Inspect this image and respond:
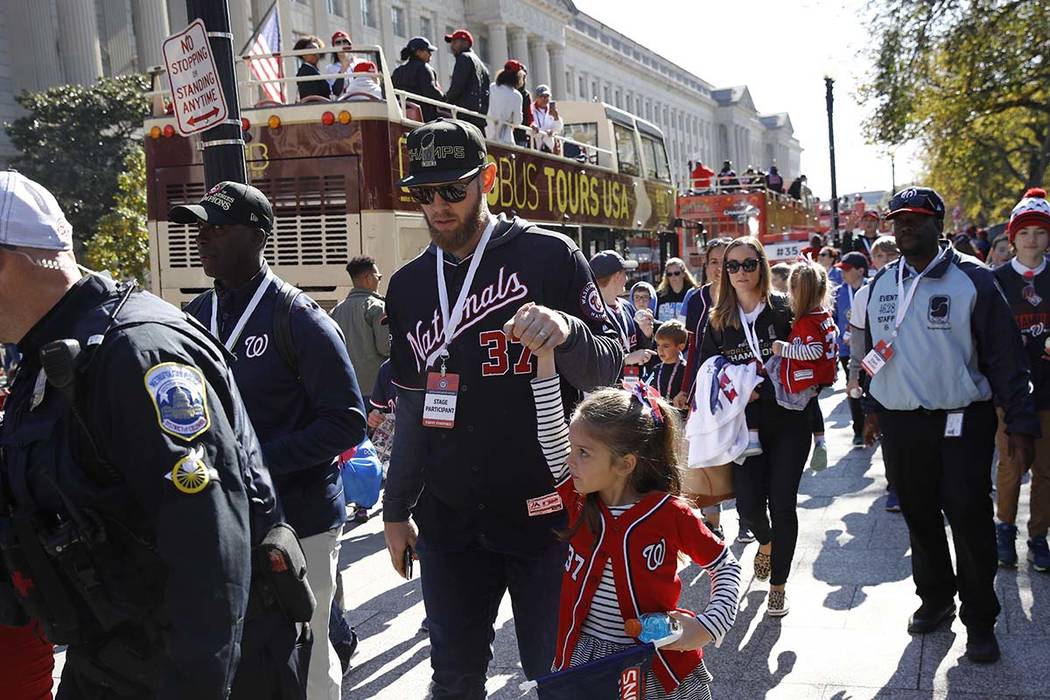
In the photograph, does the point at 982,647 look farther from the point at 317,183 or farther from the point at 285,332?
the point at 317,183

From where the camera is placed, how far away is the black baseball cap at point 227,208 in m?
3.43

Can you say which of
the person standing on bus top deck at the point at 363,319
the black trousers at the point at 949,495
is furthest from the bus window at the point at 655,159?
the black trousers at the point at 949,495

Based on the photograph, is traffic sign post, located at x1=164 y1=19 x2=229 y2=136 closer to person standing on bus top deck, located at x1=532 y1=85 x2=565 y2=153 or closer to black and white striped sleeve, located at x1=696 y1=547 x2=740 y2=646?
black and white striped sleeve, located at x1=696 y1=547 x2=740 y2=646

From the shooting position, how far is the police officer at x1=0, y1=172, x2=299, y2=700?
1.93m

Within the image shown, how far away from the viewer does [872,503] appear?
758 cm

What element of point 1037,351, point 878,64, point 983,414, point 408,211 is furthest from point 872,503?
point 878,64

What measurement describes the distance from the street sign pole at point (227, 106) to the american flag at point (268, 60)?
205 inches

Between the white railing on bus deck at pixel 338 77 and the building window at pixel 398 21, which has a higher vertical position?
the building window at pixel 398 21

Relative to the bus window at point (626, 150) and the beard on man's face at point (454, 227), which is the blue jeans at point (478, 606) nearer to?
the beard on man's face at point (454, 227)

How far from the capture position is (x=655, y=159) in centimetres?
1838

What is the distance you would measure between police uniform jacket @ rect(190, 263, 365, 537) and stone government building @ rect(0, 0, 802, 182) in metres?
11.1

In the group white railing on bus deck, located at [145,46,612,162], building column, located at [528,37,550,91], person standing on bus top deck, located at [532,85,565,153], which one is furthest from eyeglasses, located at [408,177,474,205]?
building column, located at [528,37,550,91]

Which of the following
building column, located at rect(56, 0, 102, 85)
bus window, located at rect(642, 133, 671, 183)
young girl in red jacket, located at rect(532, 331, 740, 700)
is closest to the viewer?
young girl in red jacket, located at rect(532, 331, 740, 700)

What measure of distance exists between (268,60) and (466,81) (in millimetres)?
2196
